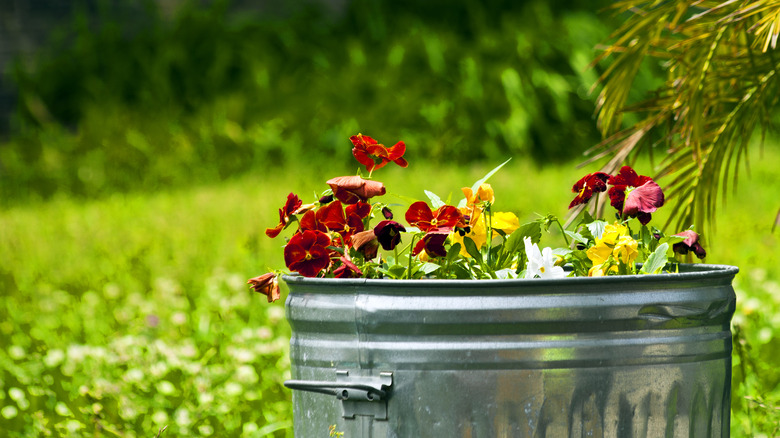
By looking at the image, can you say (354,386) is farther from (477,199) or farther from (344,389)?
(477,199)

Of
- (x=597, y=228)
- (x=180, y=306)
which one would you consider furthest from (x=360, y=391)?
(x=180, y=306)

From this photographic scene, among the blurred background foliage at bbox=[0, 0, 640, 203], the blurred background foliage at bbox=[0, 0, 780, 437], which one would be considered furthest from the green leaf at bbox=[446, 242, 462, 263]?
the blurred background foliage at bbox=[0, 0, 640, 203]

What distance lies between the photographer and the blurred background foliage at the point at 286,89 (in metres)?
8.47

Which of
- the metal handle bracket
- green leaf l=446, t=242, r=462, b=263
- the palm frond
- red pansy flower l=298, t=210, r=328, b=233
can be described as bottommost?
the metal handle bracket

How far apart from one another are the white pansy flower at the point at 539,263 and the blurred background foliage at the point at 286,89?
6570 mm

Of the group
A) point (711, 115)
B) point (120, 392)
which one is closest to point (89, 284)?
point (120, 392)

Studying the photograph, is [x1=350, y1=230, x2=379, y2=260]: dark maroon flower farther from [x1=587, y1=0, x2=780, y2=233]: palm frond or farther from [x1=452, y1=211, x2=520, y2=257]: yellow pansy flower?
[x1=587, y1=0, x2=780, y2=233]: palm frond

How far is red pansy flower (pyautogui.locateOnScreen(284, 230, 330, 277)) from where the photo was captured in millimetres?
1722

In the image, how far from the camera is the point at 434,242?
1.71 m

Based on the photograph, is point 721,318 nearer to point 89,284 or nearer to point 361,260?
point 361,260

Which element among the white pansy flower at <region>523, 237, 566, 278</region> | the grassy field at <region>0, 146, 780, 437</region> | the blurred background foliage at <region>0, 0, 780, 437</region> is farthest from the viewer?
the blurred background foliage at <region>0, 0, 780, 437</region>

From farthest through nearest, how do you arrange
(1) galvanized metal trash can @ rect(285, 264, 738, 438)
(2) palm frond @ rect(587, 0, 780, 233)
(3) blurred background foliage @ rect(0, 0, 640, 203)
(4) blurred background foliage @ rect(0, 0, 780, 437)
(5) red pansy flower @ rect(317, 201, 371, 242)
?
(3) blurred background foliage @ rect(0, 0, 640, 203) → (4) blurred background foliage @ rect(0, 0, 780, 437) → (2) palm frond @ rect(587, 0, 780, 233) → (5) red pansy flower @ rect(317, 201, 371, 242) → (1) galvanized metal trash can @ rect(285, 264, 738, 438)

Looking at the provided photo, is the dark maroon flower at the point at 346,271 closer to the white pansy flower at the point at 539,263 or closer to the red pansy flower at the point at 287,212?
the red pansy flower at the point at 287,212

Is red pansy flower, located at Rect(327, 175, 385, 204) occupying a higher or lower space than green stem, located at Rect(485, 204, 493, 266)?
higher
